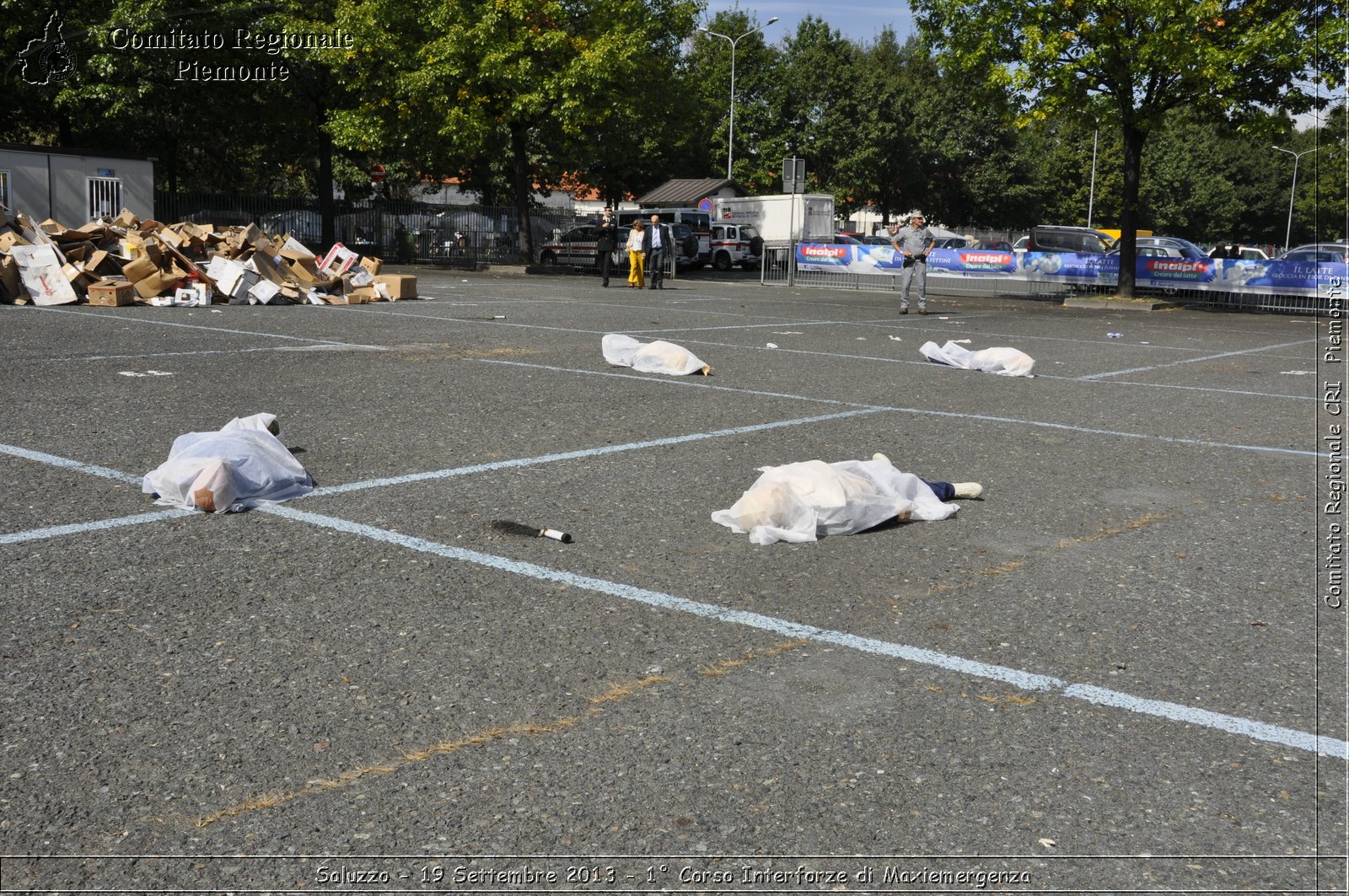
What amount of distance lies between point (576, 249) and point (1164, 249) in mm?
18362

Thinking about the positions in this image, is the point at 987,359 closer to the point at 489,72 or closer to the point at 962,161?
the point at 489,72

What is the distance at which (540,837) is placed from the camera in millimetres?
2883

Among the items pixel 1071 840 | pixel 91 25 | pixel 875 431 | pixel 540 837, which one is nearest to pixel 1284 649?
pixel 1071 840

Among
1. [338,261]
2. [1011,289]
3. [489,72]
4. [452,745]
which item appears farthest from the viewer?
[489,72]

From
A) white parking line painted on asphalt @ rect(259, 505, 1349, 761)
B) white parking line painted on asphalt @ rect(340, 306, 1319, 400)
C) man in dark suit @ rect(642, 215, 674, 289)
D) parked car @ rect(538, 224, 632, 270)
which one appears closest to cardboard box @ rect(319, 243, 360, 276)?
white parking line painted on asphalt @ rect(340, 306, 1319, 400)

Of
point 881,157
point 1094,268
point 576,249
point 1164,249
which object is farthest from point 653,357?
point 881,157

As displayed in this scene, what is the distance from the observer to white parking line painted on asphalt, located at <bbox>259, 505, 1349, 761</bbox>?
11.9 ft

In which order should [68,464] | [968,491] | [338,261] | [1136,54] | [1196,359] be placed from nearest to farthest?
[968,491] → [68,464] → [1196,359] → [338,261] → [1136,54]

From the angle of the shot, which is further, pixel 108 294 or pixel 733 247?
pixel 733 247

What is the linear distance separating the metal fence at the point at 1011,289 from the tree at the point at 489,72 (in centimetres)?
670

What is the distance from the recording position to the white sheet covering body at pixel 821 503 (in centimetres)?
565

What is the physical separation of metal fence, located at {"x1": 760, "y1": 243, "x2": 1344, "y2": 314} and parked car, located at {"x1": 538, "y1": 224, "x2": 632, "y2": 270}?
6.13 meters

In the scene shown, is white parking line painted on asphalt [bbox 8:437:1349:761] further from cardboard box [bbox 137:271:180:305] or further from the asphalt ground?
cardboard box [bbox 137:271:180:305]

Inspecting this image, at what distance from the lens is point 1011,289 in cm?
3369
